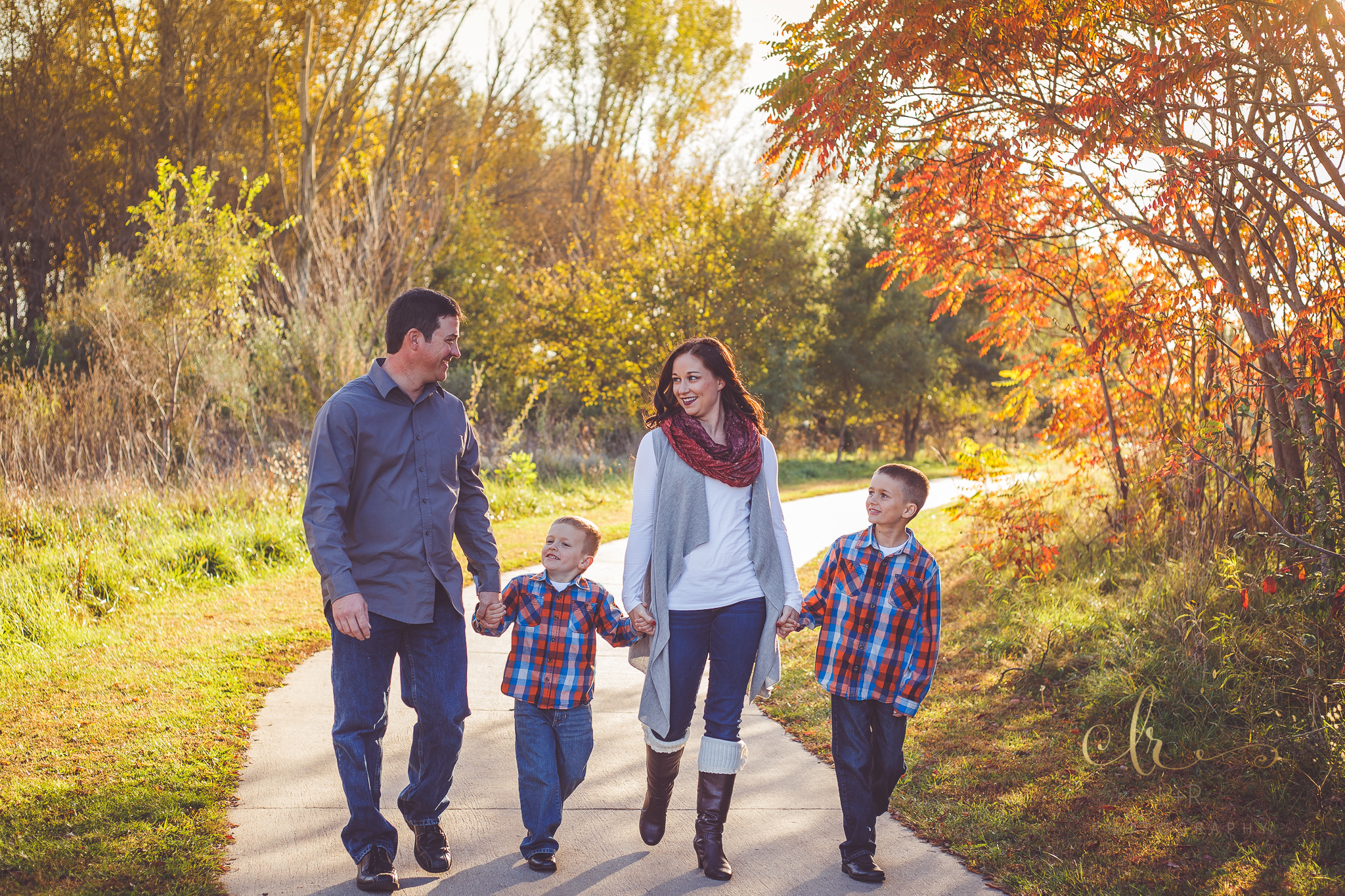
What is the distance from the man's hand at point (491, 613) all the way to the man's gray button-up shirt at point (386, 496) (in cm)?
10

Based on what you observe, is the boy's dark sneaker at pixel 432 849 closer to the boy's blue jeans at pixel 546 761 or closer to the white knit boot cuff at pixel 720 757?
the boy's blue jeans at pixel 546 761

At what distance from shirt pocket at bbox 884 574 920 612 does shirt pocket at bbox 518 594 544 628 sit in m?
1.26

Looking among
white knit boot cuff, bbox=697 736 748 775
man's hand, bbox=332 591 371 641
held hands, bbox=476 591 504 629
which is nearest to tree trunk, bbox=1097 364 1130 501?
white knit boot cuff, bbox=697 736 748 775

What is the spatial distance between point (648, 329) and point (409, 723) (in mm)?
14926

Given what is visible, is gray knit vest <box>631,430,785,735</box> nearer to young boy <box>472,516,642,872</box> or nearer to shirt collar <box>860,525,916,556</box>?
young boy <box>472,516,642,872</box>

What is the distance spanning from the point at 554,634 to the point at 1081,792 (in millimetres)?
2450

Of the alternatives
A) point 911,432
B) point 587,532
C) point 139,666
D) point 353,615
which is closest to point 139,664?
point 139,666

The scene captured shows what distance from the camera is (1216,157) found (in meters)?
4.47

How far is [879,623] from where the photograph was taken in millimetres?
3605

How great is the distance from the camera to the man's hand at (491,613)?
3490 millimetres

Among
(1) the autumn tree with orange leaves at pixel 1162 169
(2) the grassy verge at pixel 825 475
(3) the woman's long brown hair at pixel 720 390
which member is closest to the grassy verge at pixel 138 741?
(3) the woman's long brown hair at pixel 720 390

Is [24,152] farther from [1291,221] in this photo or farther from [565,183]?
[1291,221]

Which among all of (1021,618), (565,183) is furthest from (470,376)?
(1021,618)

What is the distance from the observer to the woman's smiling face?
354 centimetres
